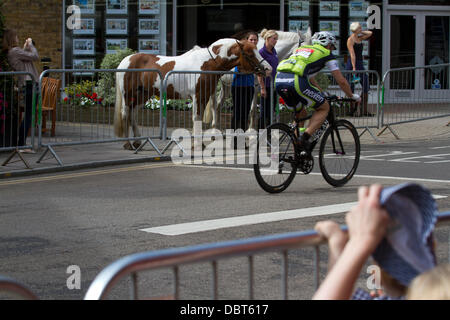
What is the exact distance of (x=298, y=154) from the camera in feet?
33.1

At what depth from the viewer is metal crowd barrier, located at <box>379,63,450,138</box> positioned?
16.9 metres

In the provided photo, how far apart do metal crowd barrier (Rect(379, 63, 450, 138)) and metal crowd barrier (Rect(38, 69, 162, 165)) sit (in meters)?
4.49

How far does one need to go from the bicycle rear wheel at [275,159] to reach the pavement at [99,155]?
→ 3612 mm

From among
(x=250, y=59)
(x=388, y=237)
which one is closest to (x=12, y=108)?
(x=250, y=59)

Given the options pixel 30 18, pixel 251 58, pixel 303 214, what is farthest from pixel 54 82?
pixel 303 214

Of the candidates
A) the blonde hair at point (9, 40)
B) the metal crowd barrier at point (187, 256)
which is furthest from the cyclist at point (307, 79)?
the metal crowd barrier at point (187, 256)

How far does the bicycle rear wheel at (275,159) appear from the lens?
9.76 meters

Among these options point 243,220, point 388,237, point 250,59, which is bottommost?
point 243,220

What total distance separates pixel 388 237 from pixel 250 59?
39.0ft

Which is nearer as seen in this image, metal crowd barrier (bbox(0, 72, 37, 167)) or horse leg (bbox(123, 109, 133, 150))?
metal crowd barrier (bbox(0, 72, 37, 167))

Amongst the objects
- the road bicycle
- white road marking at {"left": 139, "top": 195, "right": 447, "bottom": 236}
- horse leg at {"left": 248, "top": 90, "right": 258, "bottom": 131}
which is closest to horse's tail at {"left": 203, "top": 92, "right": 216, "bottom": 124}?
horse leg at {"left": 248, "top": 90, "right": 258, "bottom": 131}

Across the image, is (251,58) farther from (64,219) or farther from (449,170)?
(64,219)

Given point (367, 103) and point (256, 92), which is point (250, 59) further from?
point (367, 103)

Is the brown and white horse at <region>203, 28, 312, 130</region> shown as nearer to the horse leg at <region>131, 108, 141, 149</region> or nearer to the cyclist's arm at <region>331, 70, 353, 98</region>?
the horse leg at <region>131, 108, 141, 149</region>
